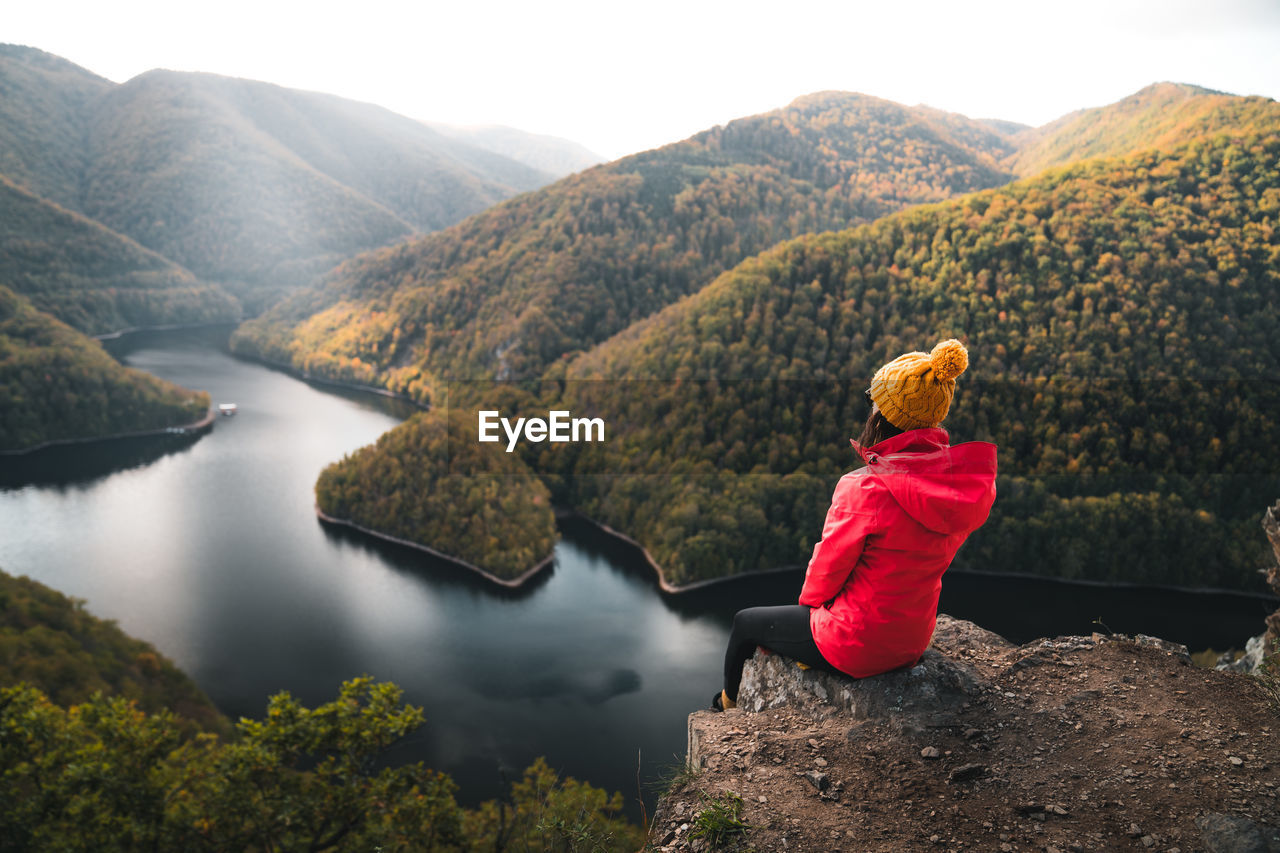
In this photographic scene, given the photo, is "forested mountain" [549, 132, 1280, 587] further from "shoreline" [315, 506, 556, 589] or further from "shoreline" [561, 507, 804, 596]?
"shoreline" [315, 506, 556, 589]

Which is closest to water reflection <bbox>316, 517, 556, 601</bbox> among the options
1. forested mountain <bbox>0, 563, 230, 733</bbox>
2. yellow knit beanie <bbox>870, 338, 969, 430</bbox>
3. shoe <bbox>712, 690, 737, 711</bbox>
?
forested mountain <bbox>0, 563, 230, 733</bbox>

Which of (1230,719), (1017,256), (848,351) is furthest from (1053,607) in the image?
(1230,719)

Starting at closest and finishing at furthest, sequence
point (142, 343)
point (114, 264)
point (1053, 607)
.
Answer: point (1053, 607), point (142, 343), point (114, 264)

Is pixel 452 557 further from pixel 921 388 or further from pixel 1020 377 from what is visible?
pixel 1020 377

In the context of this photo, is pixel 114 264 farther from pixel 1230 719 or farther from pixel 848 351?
pixel 1230 719

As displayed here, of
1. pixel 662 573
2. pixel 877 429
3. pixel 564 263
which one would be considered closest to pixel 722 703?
pixel 877 429

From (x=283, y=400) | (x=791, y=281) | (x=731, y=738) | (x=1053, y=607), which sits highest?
(x=791, y=281)
